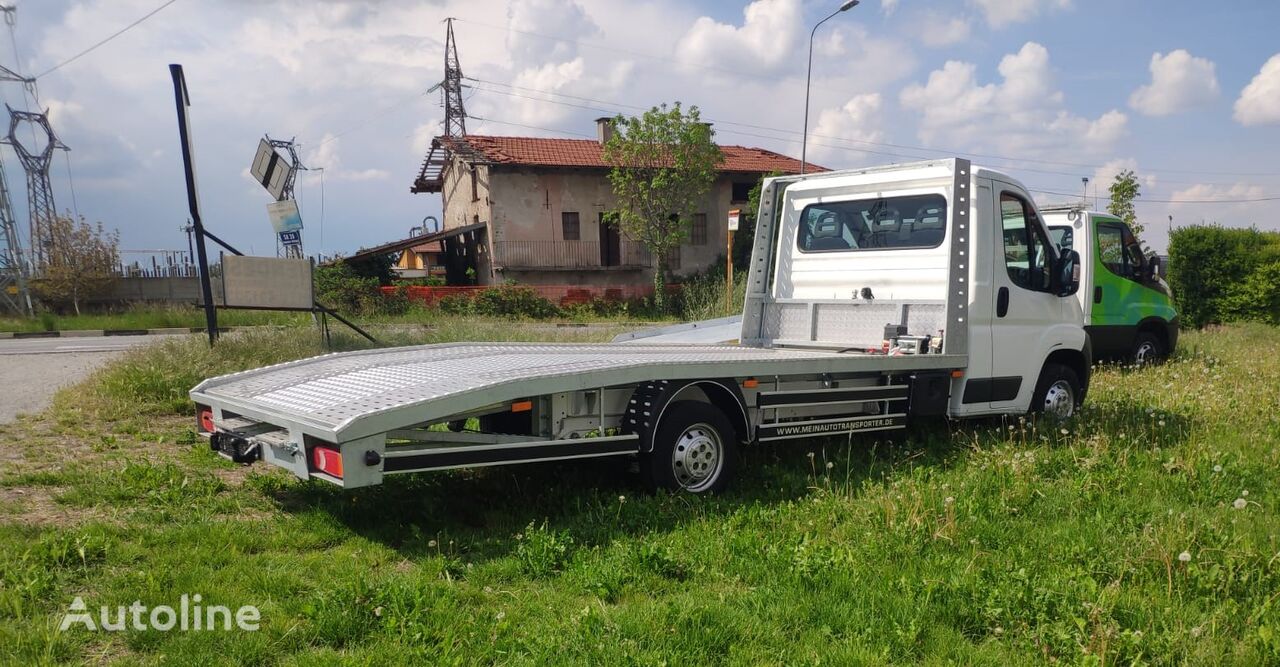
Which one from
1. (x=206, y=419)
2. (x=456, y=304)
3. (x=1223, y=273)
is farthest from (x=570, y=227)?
(x=206, y=419)

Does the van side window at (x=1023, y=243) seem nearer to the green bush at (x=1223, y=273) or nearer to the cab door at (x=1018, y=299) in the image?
the cab door at (x=1018, y=299)

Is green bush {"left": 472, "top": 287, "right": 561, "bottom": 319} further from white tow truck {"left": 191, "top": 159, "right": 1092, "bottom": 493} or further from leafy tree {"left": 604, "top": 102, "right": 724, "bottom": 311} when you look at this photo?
white tow truck {"left": 191, "top": 159, "right": 1092, "bottom": 493}

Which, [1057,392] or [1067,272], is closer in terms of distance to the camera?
[1067,272]

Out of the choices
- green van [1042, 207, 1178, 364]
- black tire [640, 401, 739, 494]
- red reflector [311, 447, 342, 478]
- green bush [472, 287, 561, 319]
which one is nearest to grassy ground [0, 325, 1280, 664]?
black tire [640, 401, 739, 494]

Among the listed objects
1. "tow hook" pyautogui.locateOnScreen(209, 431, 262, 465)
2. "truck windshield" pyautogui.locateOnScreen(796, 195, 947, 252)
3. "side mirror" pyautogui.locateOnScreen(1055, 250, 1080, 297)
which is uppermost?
"truck windshield" pyautogui.locateOnScreen(796, 195, 947, 252)

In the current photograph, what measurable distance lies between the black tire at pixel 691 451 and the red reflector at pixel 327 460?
1.85m

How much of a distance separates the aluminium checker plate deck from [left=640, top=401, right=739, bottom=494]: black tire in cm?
29

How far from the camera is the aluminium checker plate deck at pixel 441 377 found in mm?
4152

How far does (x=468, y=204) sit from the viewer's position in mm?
36000

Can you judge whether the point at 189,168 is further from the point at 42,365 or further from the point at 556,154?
the point at 556,154

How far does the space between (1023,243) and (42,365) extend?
13.7 m

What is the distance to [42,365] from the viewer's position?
12.7 m

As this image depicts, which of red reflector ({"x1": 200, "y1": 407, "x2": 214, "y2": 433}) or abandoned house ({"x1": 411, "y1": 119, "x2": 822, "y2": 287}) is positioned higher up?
abandoned house ({"x1": 411, "y1": 119, "x2": 822, "y2": 287})

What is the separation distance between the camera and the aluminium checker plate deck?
13.6ft
